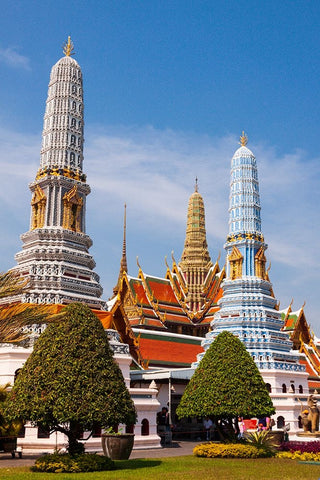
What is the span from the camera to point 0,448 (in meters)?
18.7

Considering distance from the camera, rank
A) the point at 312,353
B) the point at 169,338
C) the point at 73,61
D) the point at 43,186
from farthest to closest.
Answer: the point at 312,353
the point at 169,338
the point at 73,61
the point at 43,186

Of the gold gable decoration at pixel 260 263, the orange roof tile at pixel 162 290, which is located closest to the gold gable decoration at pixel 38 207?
the gold gable decoration at pixel 260 263

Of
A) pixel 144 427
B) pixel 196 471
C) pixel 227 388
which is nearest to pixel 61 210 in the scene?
pixel 144 427

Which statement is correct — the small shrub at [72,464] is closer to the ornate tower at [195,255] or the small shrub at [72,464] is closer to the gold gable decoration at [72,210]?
the gold gable decoration at [72,210]

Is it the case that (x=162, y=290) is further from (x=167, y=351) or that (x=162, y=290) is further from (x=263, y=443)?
(x=263, y=443)

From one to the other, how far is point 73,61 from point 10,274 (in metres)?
18.1

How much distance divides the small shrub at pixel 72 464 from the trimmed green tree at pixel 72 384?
378 millimetres

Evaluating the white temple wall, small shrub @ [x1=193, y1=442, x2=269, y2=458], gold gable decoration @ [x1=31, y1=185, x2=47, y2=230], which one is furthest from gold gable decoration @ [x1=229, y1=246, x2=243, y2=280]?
small shrub @ [x1=193, y1=442, x2=269, y2=458]

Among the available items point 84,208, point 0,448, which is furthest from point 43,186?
point 0,448

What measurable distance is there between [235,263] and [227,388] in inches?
883

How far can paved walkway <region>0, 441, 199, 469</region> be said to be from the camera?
53.4 feet

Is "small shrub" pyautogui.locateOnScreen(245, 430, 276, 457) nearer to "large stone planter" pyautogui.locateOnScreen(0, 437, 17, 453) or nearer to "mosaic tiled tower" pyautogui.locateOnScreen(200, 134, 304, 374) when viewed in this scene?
"large stone planter" pyautogui.locateOnScreen(0, 437, 17, 453)

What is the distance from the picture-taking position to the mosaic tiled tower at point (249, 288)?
35531mm

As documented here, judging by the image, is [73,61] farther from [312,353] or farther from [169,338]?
[312,353]
